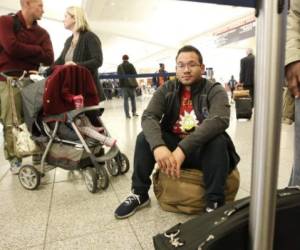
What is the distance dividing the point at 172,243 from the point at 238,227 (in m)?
0.18

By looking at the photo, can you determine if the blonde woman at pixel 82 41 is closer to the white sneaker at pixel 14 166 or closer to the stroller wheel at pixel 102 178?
the stroller wheel at pixel 102 178

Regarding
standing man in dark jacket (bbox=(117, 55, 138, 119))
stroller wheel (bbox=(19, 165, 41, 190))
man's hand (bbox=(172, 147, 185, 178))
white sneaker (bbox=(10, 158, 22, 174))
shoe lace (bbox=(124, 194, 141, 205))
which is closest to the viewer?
man's hand (bbox=(172, 147, 185, 178))

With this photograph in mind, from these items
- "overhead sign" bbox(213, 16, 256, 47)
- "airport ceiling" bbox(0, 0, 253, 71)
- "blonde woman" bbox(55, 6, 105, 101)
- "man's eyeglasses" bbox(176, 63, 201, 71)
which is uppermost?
"airport ceiling" bbox(0, 0, 253, 71)

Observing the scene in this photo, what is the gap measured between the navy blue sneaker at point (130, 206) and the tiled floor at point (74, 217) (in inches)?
1.2

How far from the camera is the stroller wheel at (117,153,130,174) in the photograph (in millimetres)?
2045

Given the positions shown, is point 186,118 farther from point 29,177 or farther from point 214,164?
point 29,177

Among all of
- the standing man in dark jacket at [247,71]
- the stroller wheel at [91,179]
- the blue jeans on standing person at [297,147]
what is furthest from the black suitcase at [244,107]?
the blue jeans on standing person at [297,147]

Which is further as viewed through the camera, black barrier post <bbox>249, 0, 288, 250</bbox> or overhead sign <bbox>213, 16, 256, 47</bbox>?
overhead sign <bbox>213, 16, 256, 47</bbox>

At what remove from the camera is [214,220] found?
688 mm

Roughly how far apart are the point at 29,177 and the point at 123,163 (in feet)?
2.14

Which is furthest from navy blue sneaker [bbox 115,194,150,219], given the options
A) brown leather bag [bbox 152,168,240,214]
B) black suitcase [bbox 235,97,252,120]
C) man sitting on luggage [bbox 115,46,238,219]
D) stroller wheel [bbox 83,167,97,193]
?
black suitcase [bbox 235,97,252,120]

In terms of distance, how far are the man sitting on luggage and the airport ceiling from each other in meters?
5.26

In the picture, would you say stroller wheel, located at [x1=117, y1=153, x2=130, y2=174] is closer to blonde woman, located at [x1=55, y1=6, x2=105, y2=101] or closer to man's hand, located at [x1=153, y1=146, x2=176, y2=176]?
blonde woman, located at [x1=55, y1=6, x2=105, y2=101]

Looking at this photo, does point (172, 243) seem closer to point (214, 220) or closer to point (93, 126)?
point (214, 220)
